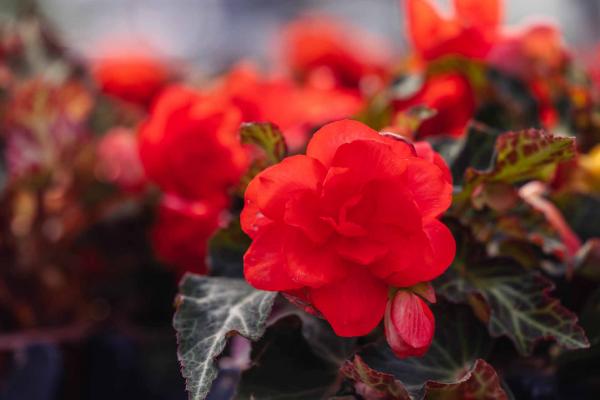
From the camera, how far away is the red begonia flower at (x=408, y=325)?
0.36 m

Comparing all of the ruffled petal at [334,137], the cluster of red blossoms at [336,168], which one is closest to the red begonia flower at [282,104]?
the cluster of red blossoms at [336,168]

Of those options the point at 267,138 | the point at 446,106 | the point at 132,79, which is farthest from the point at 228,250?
the point at 132,79

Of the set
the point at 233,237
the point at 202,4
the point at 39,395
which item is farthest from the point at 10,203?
the point at 202,4

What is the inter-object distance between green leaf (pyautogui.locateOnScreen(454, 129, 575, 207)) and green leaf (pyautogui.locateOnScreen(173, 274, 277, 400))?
0.13 m

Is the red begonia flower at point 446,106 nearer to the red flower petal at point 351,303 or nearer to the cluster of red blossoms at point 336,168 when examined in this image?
the cluster of red blossoms at point 336,168

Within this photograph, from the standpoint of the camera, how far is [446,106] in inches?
22.6

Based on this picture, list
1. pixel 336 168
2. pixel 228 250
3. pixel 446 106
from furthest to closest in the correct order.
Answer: pixel 446 106 → pixel 228 250 → pixel 336 168

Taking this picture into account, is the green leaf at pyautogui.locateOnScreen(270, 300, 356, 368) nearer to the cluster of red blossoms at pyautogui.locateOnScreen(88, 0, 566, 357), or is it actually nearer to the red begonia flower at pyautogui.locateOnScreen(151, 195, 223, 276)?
the cluster of red blossoms at pyautogui.locateOnScreen(88, 0, 566, 357)

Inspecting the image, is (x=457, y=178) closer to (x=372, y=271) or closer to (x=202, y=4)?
(x=372, y=271)

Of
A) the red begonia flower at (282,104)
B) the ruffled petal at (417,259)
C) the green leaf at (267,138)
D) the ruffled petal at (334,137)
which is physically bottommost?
the red begonia flower at (282,104)

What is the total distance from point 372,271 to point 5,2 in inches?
52.6

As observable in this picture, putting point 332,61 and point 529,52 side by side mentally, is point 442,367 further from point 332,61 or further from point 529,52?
point 332,61

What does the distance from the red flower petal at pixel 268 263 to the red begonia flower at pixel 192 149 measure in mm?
227

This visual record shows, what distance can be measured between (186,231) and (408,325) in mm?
277
